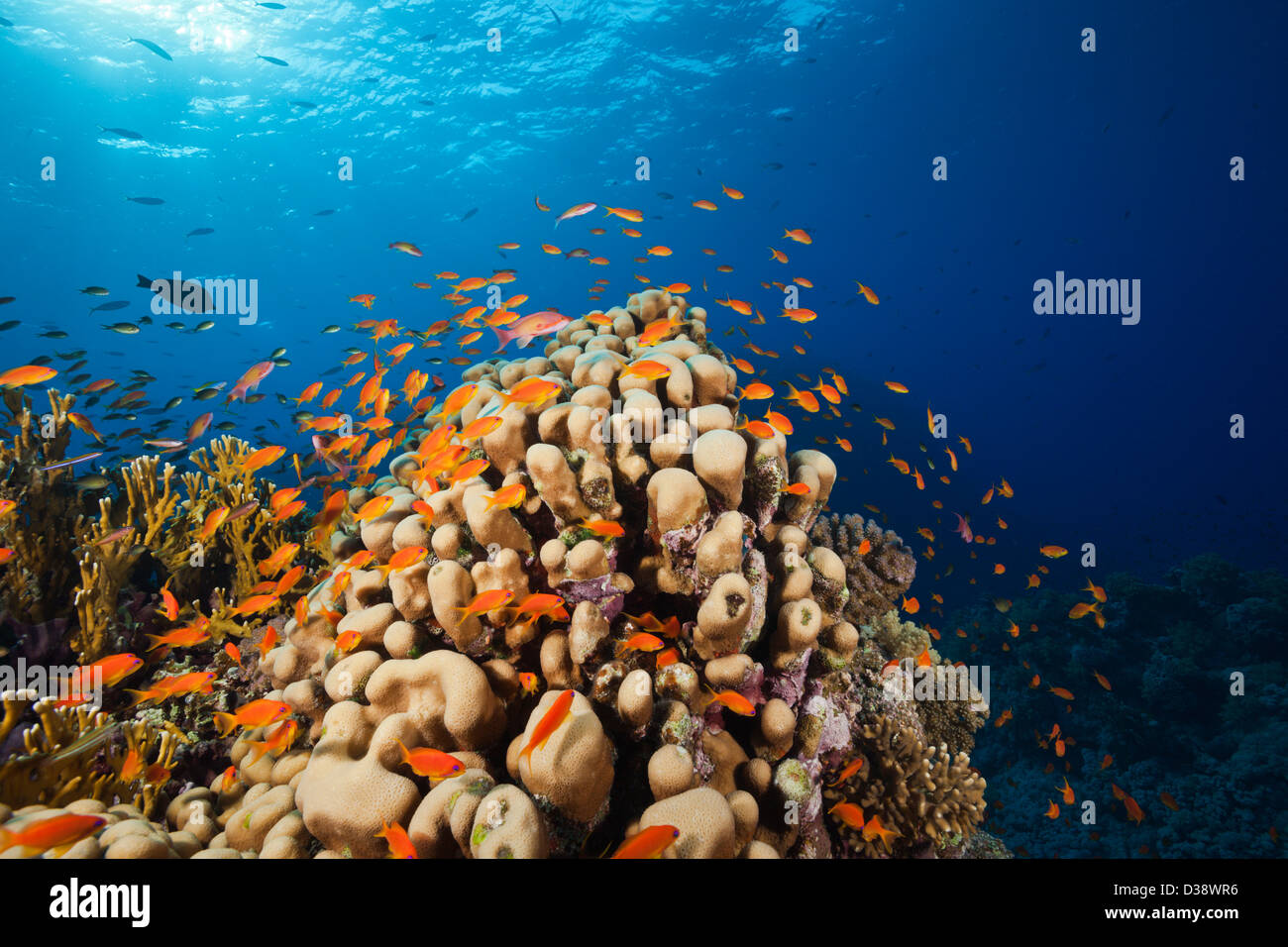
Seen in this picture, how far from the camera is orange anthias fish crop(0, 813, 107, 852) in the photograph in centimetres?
193

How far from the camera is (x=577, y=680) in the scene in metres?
2.97

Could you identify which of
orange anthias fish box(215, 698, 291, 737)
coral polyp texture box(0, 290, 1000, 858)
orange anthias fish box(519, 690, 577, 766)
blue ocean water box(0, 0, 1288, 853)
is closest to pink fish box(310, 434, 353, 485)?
coral polyp texture box(0, 290, 1000, 858)

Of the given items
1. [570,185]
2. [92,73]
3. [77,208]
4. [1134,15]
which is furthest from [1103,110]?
[77,208]

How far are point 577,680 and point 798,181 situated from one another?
54990 mm

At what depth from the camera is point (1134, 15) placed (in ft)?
91.1

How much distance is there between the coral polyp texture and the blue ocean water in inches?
267

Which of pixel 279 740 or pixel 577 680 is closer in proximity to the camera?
pixel 577 680

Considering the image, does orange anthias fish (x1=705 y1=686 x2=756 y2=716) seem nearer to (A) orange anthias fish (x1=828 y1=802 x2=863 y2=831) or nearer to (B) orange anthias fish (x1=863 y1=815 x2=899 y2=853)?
(A) orange anthias fish (x1=828 y1=802 x2=863 y2=831)

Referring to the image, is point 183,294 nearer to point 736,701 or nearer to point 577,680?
point 577,680

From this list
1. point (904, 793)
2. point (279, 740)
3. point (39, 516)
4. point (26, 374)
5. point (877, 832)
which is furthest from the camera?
point (39, 516)

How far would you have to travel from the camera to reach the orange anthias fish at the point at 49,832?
1.93 m

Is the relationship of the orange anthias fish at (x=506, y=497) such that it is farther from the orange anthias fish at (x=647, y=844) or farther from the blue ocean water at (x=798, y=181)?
the blue ocean water at (x=798, y=181)

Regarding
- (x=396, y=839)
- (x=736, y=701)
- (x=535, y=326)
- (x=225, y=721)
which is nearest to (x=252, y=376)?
(x=535, y=326)
